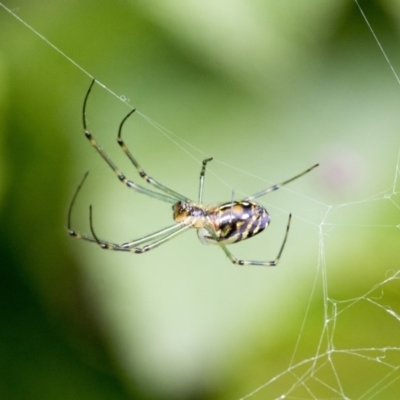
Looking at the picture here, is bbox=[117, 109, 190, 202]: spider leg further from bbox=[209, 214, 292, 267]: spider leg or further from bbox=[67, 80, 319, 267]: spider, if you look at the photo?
bbox=[209, 214, 292, 267]: spider leg

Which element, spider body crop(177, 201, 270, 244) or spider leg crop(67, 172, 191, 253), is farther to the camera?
spider leg crop(67, 172, 191, 253)

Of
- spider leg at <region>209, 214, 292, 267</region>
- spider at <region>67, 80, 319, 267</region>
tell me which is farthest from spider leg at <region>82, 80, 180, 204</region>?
spider leg at <region>209, 214, 292, 267</region>

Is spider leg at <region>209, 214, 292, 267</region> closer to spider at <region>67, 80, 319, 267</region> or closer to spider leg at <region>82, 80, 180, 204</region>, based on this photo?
spider at <region>67, 80, 319, 267</region>

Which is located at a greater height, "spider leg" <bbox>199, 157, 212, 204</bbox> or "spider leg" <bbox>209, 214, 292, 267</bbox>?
"spider leg" <bbox>199, 157, 212, 204</bbox>

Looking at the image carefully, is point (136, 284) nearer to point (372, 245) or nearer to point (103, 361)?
point (103, 361)

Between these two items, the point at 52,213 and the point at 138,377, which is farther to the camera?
the point at 52,213

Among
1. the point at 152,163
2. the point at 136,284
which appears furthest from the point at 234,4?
the point at 136,284

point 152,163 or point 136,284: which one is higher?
point 152,163

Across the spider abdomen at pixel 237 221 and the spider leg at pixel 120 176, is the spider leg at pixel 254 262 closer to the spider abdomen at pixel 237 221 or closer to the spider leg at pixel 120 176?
the spider abdomen at pixel 237 221

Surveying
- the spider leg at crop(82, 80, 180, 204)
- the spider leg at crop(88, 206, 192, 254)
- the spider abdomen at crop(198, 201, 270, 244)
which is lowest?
the spider leg at crop(88, 206, 192, 254)
